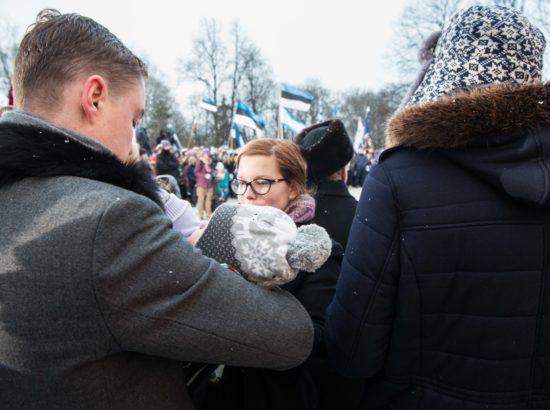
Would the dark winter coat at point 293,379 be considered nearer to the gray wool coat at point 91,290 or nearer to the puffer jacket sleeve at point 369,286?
the puffer jacket sleeve at point 369,286

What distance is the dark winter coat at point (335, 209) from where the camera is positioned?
2748mm

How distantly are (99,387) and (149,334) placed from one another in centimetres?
21

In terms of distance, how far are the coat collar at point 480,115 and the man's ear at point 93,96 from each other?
90 cm

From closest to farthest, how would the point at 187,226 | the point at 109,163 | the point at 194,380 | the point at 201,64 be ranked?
the point at 109,163 → the point at 194,380 → the point at 187,226 → the point at 201,64

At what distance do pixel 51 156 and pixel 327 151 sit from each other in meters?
2.29

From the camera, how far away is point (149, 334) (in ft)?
2.85

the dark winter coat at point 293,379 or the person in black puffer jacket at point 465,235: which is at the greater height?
the person in black puffer jacket at point 465,235

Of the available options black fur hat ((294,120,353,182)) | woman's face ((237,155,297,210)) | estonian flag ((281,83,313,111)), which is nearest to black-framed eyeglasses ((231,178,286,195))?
woman's face ((237,155,297,210))

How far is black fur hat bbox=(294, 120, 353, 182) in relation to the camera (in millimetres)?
2943

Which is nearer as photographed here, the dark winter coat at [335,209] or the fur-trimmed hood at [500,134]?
the fur-trimmed hood at [500,134]

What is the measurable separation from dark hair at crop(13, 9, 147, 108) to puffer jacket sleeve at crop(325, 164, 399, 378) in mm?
828

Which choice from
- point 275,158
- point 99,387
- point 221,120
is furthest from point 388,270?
point 221,120

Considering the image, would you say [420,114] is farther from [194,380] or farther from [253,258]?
[194,380]

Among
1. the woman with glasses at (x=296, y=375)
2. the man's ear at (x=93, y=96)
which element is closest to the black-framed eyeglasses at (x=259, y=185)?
the woman with glasses at (x=296, y=375)
